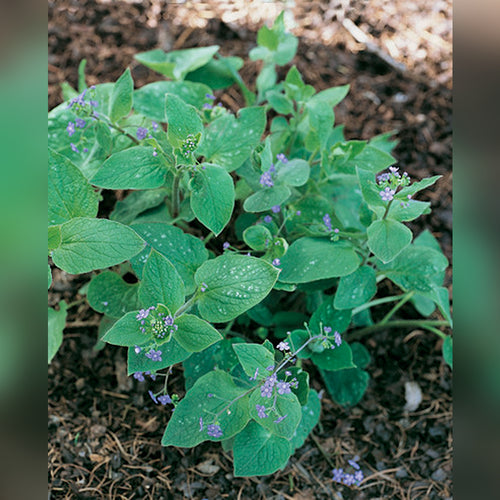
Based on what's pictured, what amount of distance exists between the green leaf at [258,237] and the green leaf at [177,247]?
98 mm

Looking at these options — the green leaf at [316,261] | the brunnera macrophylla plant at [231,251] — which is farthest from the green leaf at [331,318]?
the green leaf at [316,261]

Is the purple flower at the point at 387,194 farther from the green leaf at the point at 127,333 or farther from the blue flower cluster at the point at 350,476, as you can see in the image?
the blue flower cluster at the point at 350,476

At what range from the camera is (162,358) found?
1.12m

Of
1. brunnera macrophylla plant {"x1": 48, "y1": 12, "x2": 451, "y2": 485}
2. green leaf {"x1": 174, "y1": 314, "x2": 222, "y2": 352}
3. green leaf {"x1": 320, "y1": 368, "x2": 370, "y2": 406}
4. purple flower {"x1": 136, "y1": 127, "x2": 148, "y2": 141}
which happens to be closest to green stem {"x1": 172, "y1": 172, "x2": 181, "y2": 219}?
brunnera macrophylla plant {"x1": 48, "y1": 12, "x2": 451, "y2": 485}

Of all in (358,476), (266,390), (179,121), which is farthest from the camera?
(358,476)

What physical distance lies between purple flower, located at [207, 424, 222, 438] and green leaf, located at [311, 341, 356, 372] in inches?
11.2

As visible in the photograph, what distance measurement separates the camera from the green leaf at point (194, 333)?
108cm

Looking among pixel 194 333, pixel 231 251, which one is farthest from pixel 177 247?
pixel 194 333

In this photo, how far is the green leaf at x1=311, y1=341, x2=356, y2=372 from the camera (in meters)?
1.28

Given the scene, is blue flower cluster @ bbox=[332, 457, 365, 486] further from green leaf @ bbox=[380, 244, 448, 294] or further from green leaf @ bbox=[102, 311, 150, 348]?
green leaf @ bbox=[102, 311, 150, 348]

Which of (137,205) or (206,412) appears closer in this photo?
(206,412)

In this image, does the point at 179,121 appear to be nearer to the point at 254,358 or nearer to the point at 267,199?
the point at 267,199

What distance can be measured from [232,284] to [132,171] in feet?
1.01
